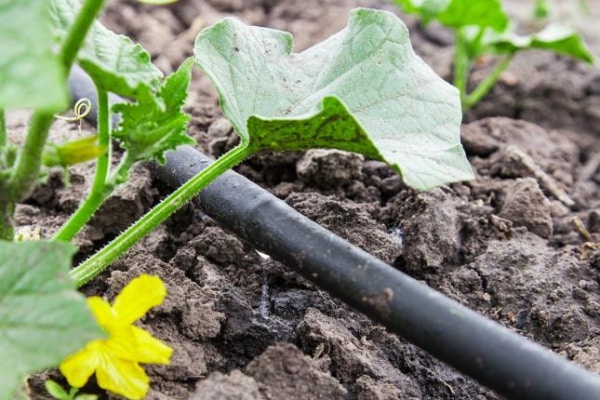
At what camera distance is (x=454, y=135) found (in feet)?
4.83

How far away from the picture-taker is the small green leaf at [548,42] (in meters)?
2.70

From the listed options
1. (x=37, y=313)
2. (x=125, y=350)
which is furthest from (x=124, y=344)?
(x=37, y=313)

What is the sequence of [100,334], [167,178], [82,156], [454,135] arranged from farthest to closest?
1. [167,178]
2. [454,135]
3. [82,156]
4. [100,334]

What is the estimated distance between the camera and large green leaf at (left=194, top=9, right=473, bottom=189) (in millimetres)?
1402

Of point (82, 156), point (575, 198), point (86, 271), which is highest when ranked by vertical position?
point (82, 156)

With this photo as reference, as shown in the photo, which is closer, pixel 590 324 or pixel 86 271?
pixel 86 271

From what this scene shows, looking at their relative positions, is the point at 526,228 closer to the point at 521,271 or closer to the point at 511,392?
the point at 521,271

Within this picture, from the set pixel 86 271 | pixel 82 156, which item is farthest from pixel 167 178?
pixel 82 156

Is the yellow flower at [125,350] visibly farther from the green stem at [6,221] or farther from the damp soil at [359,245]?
the green stem at [6,221]

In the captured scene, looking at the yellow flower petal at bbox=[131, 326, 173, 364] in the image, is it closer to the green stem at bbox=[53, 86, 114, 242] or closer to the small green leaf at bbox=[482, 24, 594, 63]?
the green stem at bbox=[53, 86, 114, 242]

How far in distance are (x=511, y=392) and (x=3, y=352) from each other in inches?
26.8

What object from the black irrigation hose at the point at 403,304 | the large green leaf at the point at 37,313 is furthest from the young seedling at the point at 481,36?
the large green leaf at the point at 37,313

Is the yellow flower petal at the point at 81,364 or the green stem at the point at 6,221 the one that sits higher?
the green stem at the point at 6,221

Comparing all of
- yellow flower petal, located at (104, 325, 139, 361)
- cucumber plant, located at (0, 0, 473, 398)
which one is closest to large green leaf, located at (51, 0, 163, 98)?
cucumber plant, located at (0, 0, 473, 398)
